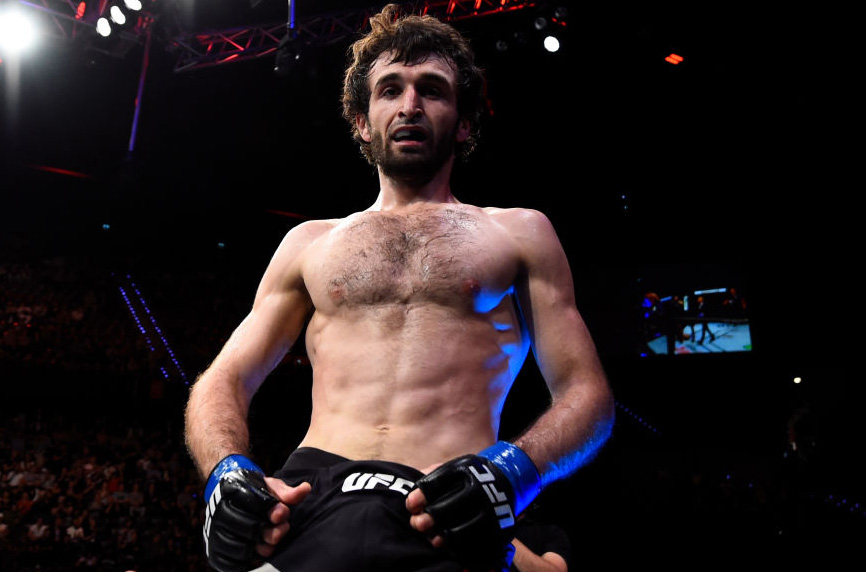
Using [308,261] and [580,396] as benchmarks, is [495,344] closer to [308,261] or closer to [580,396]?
[580,396]

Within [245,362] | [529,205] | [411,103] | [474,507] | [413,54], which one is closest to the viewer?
[474,507]

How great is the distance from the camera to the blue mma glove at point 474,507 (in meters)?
1.22

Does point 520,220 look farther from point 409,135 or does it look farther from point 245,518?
point 245,518

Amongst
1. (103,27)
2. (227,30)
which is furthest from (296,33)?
(103,27)

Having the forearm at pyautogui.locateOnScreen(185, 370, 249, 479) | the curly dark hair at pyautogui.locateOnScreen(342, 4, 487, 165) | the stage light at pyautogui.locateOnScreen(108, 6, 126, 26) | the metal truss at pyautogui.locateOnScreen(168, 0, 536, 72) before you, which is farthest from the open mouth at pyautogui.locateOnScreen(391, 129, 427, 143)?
the stage light at pyautogui.locateOnScreen(108, 6, 126, 26)

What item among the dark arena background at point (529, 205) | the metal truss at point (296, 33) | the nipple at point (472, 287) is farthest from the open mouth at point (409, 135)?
the dark arena background at point (529, 205)

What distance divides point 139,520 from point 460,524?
769 centimetres

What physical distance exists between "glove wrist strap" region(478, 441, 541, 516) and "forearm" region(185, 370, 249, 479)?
0.60 metres

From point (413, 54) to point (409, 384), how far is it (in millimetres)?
1103

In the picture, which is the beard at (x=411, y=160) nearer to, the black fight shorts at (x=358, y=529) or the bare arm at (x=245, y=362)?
the bare arm at (x=245, y=362)

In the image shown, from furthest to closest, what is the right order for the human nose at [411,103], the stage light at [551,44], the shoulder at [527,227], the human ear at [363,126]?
the stage light at [551,44] → the human ear at [363,126] → the human nose at [411,103] → the shoulder at [527,227]

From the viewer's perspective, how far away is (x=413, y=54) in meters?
2.16

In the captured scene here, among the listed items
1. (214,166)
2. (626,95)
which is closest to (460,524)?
(626,95)

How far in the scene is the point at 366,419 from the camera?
5.27 ft
